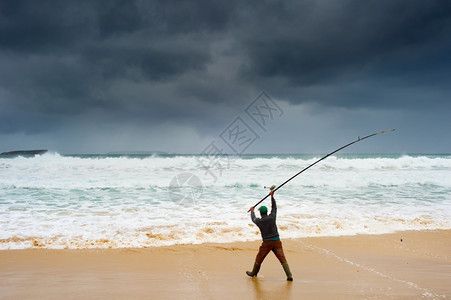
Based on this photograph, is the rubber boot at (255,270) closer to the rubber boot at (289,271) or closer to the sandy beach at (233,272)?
the sandy beach at (233,272)

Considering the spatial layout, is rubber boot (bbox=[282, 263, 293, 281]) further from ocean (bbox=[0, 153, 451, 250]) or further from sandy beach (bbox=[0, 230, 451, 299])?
ocean (bbox=[0, 153, 451, 250])

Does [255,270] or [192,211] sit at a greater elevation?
[192,211]

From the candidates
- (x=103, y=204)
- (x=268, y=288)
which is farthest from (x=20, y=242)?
(x=268, y=288)

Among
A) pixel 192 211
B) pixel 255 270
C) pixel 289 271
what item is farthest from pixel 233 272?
pixel 192 211

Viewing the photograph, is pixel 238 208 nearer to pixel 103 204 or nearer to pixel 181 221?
pixel 181 221

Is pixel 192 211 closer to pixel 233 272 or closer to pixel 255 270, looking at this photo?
pixel 233 272

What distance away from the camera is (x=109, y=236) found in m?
8.38

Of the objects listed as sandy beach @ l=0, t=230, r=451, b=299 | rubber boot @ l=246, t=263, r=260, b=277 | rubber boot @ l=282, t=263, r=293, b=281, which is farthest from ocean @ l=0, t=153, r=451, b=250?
rubber boot @ l=282, t=263, r=293, b=281

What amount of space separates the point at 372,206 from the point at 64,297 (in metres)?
11.4

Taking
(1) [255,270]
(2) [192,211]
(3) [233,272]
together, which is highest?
(2) [192,211]

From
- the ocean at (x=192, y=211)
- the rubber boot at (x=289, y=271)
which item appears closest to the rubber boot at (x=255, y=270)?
the rubber boot at (x=289, y=271)

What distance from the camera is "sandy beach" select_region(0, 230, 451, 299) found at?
4637 millimetres

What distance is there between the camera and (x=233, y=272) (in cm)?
571

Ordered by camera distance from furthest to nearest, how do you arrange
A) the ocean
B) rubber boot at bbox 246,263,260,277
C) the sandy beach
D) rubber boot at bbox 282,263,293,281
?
the ocean
rubber boot at bbox 246,263,260,277
rubber boot at bbox 282,263,293,281
the sandy beach
